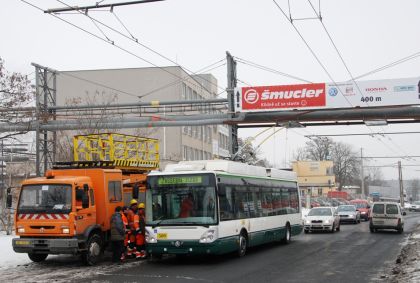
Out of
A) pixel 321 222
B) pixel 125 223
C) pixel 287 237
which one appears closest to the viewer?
pixel 125 223

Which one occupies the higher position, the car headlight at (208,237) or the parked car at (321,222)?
the car headlight at (208,237)

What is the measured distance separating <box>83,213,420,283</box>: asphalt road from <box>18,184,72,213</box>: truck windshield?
2.58 m

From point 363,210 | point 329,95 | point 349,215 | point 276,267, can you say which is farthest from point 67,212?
point 363,210

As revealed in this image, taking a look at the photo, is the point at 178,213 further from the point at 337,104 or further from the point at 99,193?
the point at 337,104

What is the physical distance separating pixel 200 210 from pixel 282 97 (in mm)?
16255

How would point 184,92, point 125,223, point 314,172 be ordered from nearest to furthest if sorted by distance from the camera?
point 125,223 < point 184,92 < point 314,172

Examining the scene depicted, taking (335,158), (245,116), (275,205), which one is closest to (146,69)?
(245,116)

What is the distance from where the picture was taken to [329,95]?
3077 cm

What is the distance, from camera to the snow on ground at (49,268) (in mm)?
13562

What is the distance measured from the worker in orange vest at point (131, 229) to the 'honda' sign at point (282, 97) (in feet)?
48.6

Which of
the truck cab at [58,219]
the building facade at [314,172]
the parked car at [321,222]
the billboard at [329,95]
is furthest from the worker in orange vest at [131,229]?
the building facade at [314,172]

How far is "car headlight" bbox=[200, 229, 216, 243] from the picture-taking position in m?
15.8

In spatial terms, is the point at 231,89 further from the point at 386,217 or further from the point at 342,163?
the point at 342,163

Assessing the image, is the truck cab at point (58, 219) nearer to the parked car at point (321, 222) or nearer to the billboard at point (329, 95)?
the billboard at point (329, 95)
